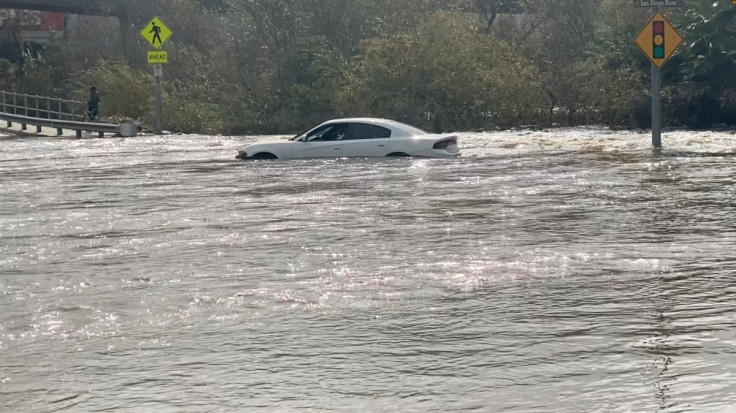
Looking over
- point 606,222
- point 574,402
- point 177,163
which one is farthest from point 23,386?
point 177,163

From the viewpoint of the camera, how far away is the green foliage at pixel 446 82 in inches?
1677

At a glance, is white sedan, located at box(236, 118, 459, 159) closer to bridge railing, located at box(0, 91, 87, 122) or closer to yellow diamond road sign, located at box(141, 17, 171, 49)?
yellow diamond road sign, located at box(141, 17, 171, 49)

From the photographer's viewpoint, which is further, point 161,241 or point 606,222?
point 606,222

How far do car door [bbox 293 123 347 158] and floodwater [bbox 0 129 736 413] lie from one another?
5.89 m

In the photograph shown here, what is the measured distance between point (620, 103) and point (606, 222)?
26407 millimetres

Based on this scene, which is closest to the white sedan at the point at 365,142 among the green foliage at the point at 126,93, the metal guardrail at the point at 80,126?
the metal guardrail at the point at 80,126

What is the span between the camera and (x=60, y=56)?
7062 centimetres

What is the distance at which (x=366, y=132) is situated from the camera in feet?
90.7

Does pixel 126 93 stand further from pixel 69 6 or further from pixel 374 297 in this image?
pixel 374 297

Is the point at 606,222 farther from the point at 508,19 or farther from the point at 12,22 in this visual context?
the point at 12,22

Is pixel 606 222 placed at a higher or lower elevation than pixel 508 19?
lower

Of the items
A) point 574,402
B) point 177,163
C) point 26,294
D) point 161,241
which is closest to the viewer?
point 574,402

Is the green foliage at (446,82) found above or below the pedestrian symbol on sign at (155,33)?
below

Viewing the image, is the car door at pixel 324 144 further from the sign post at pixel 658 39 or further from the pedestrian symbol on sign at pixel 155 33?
the pedestrian symbol on sign at pixel 155 33
